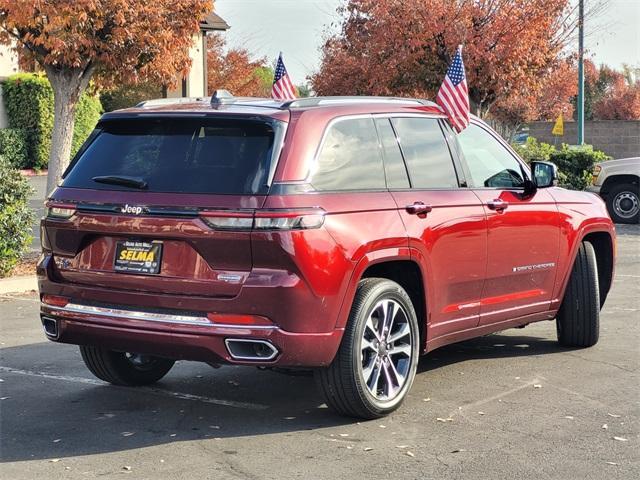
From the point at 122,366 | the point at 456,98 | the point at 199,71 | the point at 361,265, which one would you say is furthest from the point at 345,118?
the point at 199,71

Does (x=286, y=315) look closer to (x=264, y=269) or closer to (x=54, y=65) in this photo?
(x=264, y=269)

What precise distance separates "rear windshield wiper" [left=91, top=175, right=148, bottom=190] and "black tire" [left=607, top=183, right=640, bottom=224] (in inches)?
599

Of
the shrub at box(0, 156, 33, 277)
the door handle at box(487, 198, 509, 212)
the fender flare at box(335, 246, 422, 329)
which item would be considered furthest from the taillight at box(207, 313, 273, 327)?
the shrub at box(0, 156, 33, 277)

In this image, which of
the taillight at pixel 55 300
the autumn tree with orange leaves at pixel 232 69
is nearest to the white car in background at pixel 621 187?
the taillight at pixel 55 300

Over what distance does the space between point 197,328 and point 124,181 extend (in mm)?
968

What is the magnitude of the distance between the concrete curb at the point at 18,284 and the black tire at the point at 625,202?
39.3ft

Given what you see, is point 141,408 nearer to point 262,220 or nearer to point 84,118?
point 262,220

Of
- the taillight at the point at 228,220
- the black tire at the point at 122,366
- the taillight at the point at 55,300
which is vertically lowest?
the black tire at the point at 122,366

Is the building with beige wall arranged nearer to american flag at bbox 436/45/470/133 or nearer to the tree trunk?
the tree trunk

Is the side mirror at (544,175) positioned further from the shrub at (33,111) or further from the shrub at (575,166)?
the shrub at (33,111)

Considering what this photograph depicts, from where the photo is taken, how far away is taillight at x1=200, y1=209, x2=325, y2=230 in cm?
553

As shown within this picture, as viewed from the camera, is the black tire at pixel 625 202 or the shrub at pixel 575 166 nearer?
the black tire at pixel 625 202

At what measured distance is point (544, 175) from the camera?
775 cm

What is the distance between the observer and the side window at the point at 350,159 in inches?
234
